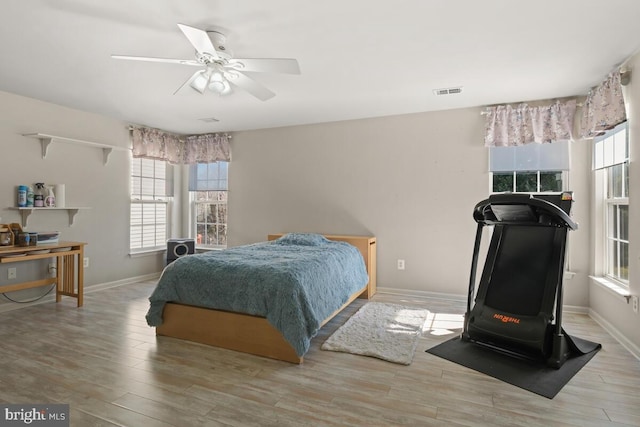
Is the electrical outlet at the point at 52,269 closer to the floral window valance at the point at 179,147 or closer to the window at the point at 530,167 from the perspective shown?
the floral window valance at the point at 179,147

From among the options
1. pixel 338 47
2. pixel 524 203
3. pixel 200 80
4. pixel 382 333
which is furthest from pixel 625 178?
pixel 200 80

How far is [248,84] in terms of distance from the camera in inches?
108

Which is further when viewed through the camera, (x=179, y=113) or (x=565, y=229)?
(x=179, y=113)

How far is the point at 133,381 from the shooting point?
7.30 feet

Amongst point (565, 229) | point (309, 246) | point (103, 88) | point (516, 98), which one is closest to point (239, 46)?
point (103, 88)

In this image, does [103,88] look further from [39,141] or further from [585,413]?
[585,413]

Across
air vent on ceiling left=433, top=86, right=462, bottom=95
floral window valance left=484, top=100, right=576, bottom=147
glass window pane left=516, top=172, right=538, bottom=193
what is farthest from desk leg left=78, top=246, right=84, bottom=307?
glass window pane left=516, top=172, right=538, bottom=193

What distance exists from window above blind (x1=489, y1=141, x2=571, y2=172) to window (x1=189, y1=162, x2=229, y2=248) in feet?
12.6

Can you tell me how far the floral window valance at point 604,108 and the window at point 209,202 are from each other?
4634mm

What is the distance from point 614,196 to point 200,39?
150 inches

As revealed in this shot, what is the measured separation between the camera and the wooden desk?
11.5ft

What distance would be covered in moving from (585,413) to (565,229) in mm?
1208

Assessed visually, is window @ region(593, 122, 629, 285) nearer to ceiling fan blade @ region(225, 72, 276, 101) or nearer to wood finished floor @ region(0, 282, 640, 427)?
wood finished floor @ region(0, 282, 640, 427)

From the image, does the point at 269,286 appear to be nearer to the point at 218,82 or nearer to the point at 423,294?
the point at 218,82
